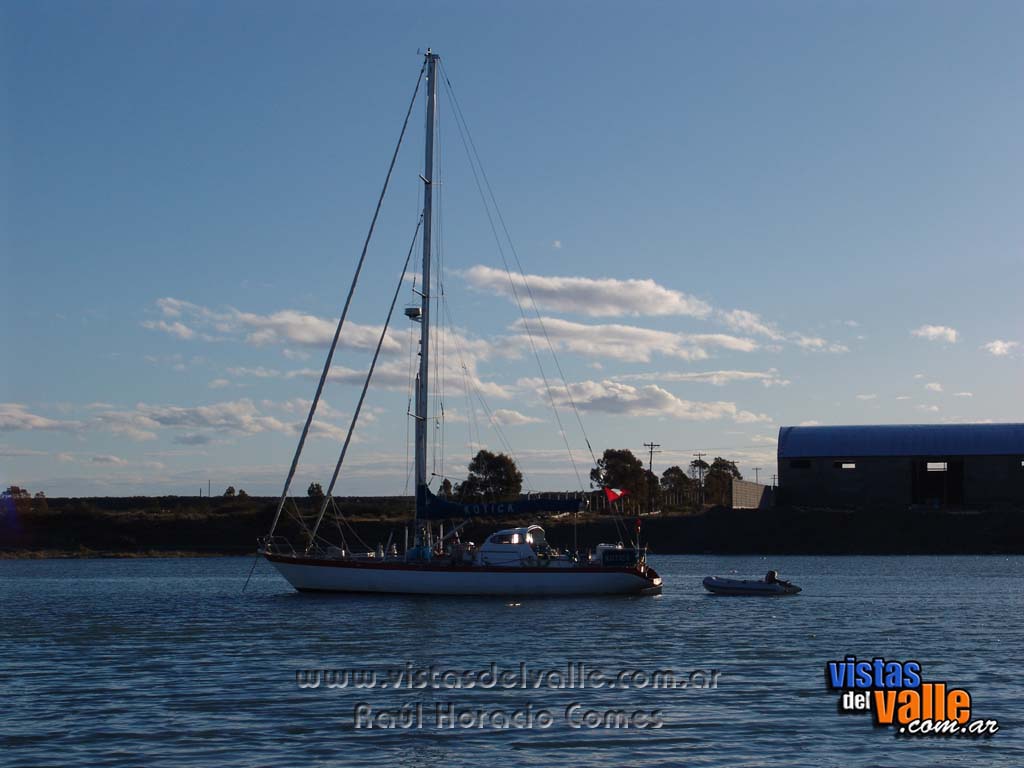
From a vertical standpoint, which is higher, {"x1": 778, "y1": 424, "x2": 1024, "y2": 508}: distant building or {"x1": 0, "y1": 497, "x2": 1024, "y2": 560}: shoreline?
{"x1": 778, "y1": 424, "x2": 1024, "y2": 508}: distant building

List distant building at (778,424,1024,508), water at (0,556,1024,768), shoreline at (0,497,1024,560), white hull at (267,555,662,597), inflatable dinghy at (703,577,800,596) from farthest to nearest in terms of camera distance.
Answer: distant building at (778,424,1024,508), shoreline at (0,497,1024,560), inflatable dinghy at (703,577,800,596), white hull at (267,555,662,597), water at (0,556,1024,768)

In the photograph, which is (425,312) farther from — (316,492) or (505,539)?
(316,492)

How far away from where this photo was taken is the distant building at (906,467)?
131250 millimetres

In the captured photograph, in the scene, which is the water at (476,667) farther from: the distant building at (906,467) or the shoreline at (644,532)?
the distant building at (906,467)

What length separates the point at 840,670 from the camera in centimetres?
3259

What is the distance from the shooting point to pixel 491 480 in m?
144

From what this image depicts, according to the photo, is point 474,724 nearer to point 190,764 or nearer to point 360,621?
point 190,764

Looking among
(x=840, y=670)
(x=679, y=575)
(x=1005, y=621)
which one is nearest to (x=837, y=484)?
(x=679, y=575)

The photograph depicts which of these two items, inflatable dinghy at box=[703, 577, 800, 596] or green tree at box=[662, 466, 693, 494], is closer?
inflatable dinghy at box=[703, 577, 800, 596]

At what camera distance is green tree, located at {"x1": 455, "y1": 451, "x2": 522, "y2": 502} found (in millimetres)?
142750

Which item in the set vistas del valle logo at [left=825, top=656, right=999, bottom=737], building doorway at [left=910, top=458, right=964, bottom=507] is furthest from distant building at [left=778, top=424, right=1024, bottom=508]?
vistas del valle logo at [left=825, top=656, right=999, bottom=737]

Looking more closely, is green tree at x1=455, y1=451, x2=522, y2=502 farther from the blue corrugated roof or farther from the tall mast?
the tall mast

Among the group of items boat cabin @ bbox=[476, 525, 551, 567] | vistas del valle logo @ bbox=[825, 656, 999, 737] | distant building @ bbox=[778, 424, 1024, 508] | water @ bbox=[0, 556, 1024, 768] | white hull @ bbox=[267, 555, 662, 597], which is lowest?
water @ bbox=[0, 556, 1024, 768]

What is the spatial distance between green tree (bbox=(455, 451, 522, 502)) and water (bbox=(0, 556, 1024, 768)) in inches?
2879
